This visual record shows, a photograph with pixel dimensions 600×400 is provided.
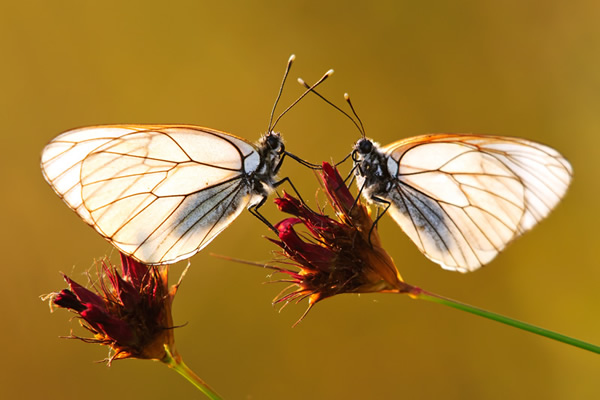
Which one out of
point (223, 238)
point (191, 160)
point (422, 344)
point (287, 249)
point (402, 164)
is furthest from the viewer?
point (223, 238)

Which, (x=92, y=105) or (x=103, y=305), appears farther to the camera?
(x=92, y=105)

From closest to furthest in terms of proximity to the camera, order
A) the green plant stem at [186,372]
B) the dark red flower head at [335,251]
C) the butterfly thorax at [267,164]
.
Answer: the green plant stem at [186,372] → the dark red flower head at [335,251] → the butterfly thorax at [267,164]

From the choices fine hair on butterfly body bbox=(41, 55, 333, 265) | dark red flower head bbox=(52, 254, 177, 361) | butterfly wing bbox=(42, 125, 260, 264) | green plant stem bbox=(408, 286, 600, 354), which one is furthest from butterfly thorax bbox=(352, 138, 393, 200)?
dark red flower head bbox=(52, 254, 177, 361)

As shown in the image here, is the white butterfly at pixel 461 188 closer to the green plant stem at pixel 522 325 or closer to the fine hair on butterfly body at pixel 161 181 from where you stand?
the fine hair on butterfly body at pixel 161 181

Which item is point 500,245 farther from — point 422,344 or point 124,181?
point 422,344

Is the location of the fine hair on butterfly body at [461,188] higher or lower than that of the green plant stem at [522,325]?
higher

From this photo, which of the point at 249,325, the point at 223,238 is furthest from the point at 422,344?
the point at 223,238

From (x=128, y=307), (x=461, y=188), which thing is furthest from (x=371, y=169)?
(x=128, y=307)

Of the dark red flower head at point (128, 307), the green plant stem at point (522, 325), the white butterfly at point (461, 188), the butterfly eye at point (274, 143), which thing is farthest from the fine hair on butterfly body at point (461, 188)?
the dark red flower head at point (128, 307)
